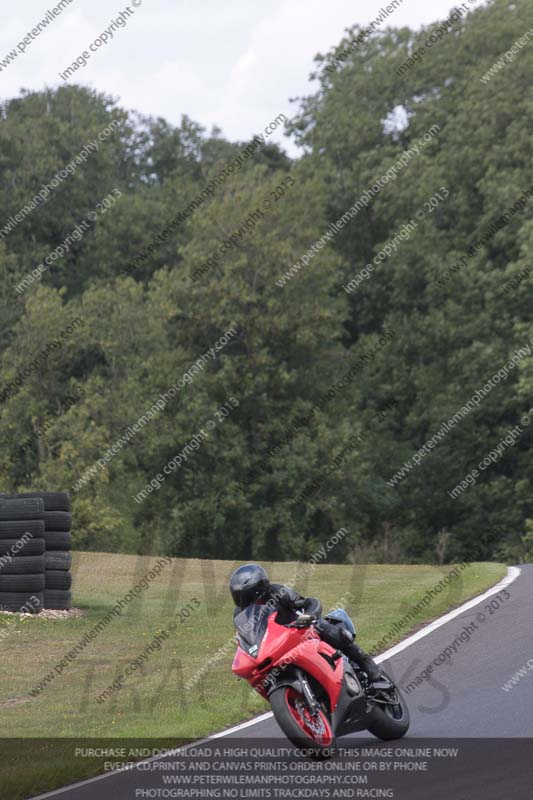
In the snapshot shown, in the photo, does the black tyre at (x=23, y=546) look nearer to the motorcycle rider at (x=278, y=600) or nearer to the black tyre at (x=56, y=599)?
the black tyre at (x=56, y=599)

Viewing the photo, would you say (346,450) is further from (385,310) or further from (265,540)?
(385,310)

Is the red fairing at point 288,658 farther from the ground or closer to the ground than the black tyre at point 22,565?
farther from the ground

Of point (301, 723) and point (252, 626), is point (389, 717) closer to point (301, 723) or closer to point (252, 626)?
point (301, 723)

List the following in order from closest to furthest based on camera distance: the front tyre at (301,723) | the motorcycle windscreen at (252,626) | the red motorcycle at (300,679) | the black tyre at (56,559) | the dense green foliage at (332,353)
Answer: the front tyre at (301,723) → the red motorcycle at (300,679) → the motorcycle windscreen at (252,626) → the black tyre at (56,559) → the dense green foliage at (332,353)

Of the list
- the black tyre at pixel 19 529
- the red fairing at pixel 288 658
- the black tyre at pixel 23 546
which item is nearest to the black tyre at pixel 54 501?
the black tyre at pixel 19 529

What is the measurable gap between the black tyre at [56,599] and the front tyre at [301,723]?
35.7 feet

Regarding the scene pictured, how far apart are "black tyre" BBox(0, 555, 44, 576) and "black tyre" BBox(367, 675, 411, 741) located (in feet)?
31.7

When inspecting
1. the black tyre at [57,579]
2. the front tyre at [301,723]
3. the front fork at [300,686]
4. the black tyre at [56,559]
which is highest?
the front fork at [300,686]

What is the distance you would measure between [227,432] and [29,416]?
25.6 ft

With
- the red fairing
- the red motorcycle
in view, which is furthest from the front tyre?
the red fairing

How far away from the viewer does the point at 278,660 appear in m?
8.89

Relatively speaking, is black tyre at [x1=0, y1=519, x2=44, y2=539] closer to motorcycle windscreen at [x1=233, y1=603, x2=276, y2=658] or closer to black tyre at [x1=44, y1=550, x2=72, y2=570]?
black tyre at [x1=44, y1=550, x2=72, y2=570]

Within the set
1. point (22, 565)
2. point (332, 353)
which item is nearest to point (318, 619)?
point (22, 565)

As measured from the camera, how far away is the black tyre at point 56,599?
1933cm
